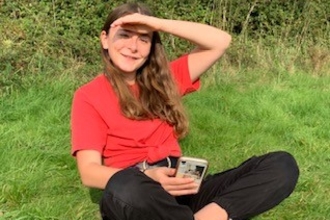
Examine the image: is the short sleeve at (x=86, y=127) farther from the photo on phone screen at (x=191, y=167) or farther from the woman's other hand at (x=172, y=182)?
the photo on phone screen at (x=191, y=167)

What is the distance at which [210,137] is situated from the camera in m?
4.32

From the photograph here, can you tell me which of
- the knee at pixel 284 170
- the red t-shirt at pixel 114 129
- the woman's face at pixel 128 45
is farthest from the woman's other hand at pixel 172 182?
the woman's face at pixel 128 45

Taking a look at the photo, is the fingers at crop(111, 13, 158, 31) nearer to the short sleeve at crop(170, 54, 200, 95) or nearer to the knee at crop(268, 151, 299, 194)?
the short sleeve at crop(170, 54, 200, 95)

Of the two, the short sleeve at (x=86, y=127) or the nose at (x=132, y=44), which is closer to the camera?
the short sleeve at (x=86, y=127)

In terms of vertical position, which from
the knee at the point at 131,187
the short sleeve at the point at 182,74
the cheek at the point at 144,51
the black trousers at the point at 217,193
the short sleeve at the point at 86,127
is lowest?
the black trousers at the point at 217,193

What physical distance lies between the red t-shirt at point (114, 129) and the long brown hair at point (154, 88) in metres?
0.05

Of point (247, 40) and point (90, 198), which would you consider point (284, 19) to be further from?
point (90, 198)

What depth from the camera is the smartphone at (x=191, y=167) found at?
8.27 ft

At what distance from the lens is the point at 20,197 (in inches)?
129

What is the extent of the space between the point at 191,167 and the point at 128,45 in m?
0.72

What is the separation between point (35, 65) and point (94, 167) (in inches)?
124

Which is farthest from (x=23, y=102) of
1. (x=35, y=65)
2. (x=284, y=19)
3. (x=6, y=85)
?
(x=284, y=19)

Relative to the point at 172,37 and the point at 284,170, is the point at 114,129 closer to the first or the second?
the point at 284,170

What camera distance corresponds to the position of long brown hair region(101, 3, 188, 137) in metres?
2.93
